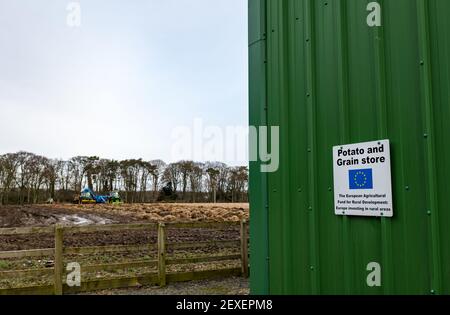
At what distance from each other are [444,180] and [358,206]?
0.40m

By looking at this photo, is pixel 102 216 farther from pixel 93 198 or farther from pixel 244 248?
pixel 93 198

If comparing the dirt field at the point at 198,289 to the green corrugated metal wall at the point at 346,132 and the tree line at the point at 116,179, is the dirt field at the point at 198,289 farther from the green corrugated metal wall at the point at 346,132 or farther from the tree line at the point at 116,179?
the tree line at the point at 116,179

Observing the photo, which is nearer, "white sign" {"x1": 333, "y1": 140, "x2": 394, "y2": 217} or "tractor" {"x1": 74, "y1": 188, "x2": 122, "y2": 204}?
"white sign" {"x1": 333, "y1": 140, "x2": 394, "y2": 217}

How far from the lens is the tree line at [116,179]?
3975cm

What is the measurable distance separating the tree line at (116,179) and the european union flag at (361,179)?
35.0 m

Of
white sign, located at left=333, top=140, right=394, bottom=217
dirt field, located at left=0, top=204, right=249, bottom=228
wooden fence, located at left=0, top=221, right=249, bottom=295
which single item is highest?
white sign, located at left=333, top=140, right=394, bottom=217

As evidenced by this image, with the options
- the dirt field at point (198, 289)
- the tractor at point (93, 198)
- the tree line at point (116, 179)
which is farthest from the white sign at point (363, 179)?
the tractor at point (93, 198)

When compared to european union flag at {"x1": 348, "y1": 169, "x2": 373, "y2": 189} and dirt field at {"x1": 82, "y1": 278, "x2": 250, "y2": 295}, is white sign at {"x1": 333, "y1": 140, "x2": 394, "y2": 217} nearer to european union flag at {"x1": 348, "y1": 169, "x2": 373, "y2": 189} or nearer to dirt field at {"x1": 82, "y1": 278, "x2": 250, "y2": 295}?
european union flag at {"x1": 348, "y1": 169, "x2": 373, "y2": 189}

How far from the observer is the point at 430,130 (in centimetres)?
132

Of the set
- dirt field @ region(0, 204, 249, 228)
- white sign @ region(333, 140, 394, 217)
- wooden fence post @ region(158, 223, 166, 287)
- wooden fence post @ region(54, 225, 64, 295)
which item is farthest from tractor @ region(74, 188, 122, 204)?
white sign @ region(333, 140, 394, 217)

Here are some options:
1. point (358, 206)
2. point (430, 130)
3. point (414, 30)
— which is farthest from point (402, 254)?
point (414, 30)

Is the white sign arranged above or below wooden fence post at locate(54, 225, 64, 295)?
above

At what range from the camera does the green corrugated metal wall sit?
1320mm

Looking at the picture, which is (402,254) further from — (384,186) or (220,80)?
(220,80)
